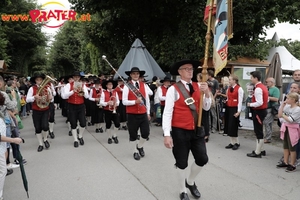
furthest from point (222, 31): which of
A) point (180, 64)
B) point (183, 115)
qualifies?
point (183, 115)

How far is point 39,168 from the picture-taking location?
217 inches

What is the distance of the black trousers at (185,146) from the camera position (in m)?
3.82

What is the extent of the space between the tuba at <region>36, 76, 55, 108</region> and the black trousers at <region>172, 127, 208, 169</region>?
13.4 ft

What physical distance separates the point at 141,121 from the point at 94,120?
426cm

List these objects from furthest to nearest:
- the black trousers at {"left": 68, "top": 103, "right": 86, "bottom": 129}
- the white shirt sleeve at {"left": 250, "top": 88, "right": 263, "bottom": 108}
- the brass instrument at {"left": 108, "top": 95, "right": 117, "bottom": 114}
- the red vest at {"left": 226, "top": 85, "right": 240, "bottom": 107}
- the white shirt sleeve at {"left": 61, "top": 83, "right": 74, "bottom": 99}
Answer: the brass instrument at {"left": 108, "top": 95, "right": 117, "bottom": 114}, the black trousers at {"left": 68, "top": 103, "right": 86, "bottom": 129}, the white shirt sleeve at {"left": 61, "top": 83, "right": 74, "bottom": 99}, the red vest at {"left": 226, "top": 85, "right": 240, "bottom": 107}, the white shirt sleeve at {"left": 250, "top": 88, "right": 263, "bottom": 108}

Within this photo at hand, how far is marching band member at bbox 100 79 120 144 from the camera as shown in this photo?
7.81 meters

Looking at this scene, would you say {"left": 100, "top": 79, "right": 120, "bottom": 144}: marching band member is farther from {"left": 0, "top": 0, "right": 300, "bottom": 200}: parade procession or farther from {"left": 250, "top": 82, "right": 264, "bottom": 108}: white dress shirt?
{"left": 250, "top": 82, "right": 264, "bottom": 108}: white dress shirt

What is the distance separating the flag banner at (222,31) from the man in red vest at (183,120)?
360mm

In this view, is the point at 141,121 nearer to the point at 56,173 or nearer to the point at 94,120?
the point at 56,173

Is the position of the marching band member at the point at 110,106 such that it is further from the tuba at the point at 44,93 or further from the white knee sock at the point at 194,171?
the white knee sock at the point at 194,171

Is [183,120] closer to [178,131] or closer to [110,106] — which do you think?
[178,131]

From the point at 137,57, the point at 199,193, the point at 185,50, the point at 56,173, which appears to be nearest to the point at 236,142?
the point at 199,193

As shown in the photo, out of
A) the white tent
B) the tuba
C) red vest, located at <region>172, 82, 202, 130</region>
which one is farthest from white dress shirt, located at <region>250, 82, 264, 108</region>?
the white tent

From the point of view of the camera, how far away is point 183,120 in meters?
3.80
